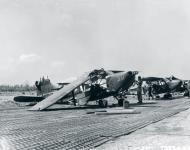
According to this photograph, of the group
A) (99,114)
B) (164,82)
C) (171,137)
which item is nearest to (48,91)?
(164,82)

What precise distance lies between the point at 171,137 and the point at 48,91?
2829cm

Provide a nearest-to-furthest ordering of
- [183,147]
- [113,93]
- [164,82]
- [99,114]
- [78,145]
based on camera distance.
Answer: [183,147] → [78,145] → [99,114] → [113,93] → [164,82]

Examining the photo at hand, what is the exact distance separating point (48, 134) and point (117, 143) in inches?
92.2

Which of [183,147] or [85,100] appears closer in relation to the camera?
[183,147]

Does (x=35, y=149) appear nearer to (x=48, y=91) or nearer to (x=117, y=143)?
(x=117, y=143)

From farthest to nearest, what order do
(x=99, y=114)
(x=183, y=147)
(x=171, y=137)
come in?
→ (x=99, y=114) → (x=171, y=137) → (x=183, y=147)

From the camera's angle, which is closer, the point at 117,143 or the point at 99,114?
the point at 117,143

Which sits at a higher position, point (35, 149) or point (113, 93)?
point (113, 93)

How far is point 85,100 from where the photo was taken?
74.8 ft

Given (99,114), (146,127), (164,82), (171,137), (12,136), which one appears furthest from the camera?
(164,82)

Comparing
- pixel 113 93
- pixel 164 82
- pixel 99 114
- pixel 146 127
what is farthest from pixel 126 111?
pixel 164 82

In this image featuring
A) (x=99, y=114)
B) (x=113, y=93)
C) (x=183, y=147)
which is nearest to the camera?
(x=183, y=147)

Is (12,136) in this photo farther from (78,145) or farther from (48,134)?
(78,145)

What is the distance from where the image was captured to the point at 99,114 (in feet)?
49.9
